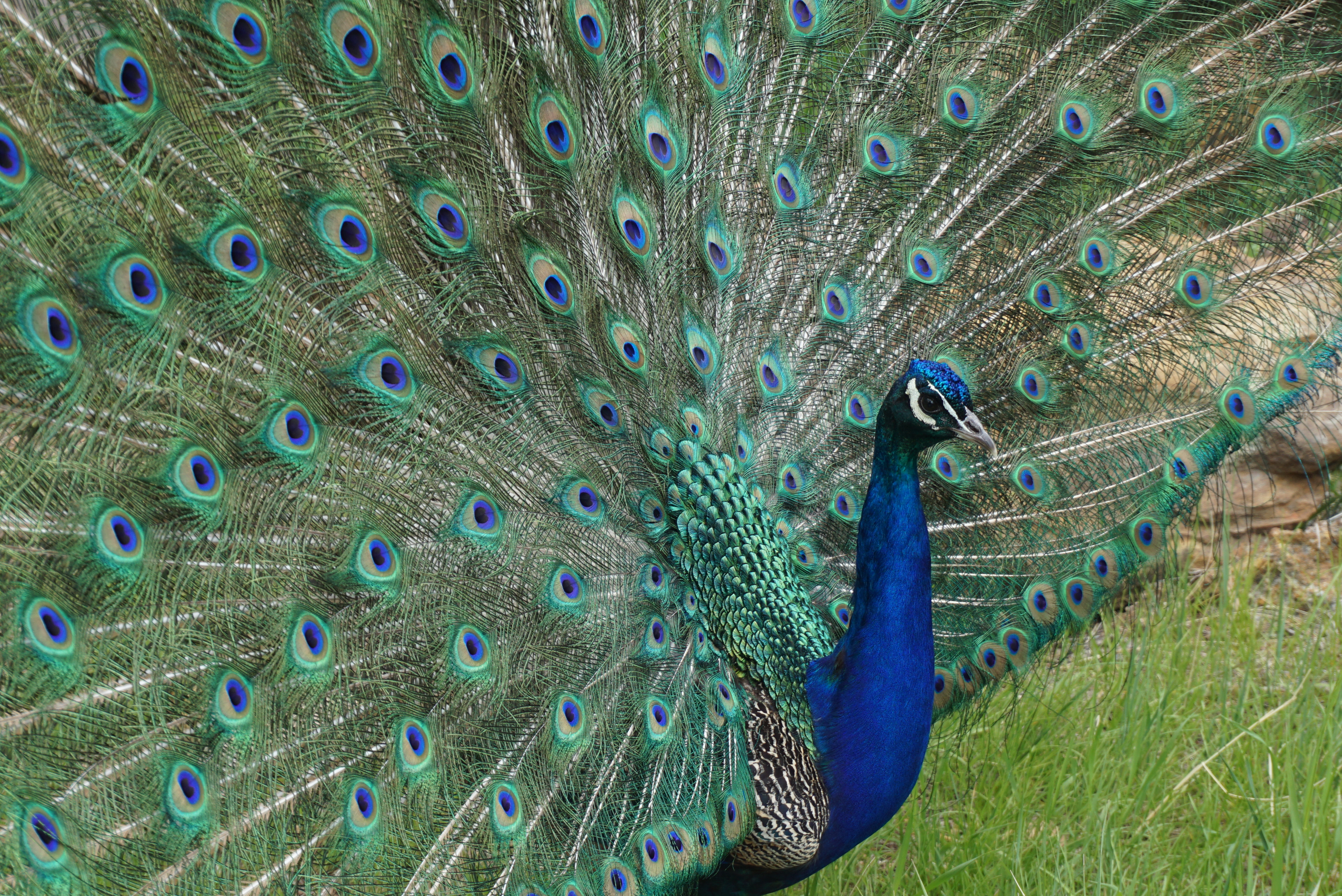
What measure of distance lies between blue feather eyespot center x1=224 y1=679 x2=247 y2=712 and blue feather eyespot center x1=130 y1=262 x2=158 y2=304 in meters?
0.51

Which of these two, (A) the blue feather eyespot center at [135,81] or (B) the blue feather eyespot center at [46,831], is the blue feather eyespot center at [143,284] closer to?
(A) the blue feather eyespot center at [135,81]

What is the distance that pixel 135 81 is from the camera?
4.84 ft

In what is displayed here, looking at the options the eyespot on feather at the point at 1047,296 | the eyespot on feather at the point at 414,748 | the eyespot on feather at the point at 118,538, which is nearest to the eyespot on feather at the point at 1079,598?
the eyespot on feather at the point at 1047,296

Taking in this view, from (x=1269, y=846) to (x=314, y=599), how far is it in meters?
1.99

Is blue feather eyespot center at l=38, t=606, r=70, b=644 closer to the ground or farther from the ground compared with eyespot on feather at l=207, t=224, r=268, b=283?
closer to the ground

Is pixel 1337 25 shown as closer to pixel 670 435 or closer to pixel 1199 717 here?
pixel 1199 717

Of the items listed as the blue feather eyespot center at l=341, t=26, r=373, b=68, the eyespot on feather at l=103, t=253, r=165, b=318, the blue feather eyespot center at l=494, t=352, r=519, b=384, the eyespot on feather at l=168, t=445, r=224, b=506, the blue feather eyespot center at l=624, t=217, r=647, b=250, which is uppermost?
the blue feather eyespot center at l=341, t=26, r=373, b=68

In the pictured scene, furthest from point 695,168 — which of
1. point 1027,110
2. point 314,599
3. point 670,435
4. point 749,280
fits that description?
point 314,599

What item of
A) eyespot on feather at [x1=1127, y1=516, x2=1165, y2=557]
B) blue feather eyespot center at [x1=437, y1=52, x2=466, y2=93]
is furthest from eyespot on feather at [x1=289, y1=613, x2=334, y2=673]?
eyespot on feather at [x1=1127, y1=516, x2=1165, y2=557]

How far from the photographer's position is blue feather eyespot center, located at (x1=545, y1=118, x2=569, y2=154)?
6.42 ft

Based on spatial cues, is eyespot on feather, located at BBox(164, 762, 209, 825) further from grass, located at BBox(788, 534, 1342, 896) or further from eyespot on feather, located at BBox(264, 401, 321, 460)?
grass, located at BBox(788, 534, 1342, 896)

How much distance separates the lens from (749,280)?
7.84 ft

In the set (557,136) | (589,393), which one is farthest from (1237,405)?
(557,136)

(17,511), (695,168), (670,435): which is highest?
(695,168)
